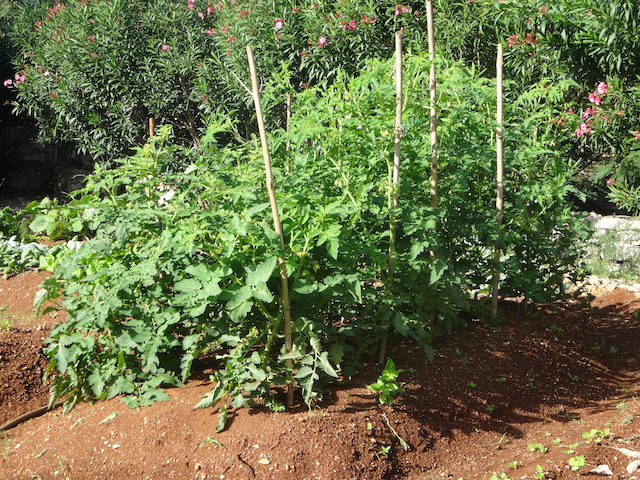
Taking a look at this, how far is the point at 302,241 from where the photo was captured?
9.82 ft

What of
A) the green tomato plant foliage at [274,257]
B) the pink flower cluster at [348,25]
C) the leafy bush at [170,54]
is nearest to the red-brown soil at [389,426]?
the green tomato plant foliage at [274,257]

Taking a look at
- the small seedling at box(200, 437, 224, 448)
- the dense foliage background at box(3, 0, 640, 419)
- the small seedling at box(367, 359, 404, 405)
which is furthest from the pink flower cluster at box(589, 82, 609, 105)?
the small seedling at box(200, 437, 224, 448)

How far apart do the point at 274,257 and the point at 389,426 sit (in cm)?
96

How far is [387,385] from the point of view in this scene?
3117 mm

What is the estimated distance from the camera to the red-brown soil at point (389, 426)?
2795 millimetres

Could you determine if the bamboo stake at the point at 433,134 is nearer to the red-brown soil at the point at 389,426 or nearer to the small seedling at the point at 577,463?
the red-brown soil at the point at 389,426

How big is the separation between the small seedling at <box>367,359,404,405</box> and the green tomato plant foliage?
0.61ft

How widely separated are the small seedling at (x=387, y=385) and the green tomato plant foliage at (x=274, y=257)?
7.3 inches

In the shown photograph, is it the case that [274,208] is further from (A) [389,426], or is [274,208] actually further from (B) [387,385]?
(A) [389,426]

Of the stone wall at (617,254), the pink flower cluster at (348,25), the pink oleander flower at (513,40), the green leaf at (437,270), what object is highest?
the pink flower cluster at (348,25)

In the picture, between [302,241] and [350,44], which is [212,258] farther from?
[350,44]

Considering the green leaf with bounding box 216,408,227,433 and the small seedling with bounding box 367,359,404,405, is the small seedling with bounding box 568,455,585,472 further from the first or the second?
the green leaf with bounding box 216,408,227,433

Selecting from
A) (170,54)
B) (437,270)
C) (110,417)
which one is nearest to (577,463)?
(437,270)

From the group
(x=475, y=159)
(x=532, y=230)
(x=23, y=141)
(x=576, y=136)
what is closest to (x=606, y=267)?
(x=576, y=136)
